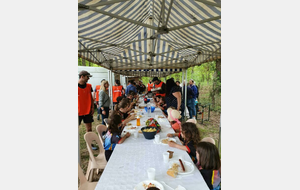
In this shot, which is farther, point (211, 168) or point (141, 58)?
Answer: point (141, 58)

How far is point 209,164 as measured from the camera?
146 cm

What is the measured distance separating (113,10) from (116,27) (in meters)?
0.63

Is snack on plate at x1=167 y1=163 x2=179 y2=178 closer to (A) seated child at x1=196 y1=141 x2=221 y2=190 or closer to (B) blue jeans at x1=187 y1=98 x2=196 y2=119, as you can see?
(A) seated child at x1=196 y1=141 x2=221 y2=190

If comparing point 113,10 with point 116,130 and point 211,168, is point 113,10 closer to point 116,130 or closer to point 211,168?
point 116,130

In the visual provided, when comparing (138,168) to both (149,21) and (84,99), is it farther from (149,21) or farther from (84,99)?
(149,21)

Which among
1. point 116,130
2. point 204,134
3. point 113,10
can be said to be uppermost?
point 113,10

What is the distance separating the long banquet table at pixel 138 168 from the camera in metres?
1.21

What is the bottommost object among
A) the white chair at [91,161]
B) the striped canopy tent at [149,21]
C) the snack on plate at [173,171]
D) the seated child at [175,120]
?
the white chair at [91,161]

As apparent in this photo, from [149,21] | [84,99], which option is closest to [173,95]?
[84,99]

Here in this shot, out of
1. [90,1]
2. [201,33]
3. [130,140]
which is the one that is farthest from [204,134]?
[90,1]

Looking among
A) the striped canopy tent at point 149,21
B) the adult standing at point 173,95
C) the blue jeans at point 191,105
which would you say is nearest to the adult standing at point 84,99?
the striped canopy tent at point 149,21

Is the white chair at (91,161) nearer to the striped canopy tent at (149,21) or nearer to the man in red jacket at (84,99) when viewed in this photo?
the man in red jacket at (84,99)

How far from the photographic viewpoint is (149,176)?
1.24 meters

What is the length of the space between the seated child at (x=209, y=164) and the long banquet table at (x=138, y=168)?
0.34ft
